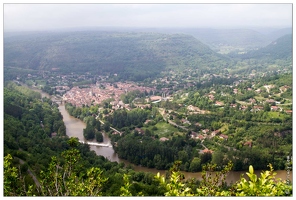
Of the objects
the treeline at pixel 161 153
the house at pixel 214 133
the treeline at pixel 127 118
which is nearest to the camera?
the treeline at pixel 161 153

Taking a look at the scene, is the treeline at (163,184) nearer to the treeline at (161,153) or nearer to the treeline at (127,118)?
the treeline at (161,153)

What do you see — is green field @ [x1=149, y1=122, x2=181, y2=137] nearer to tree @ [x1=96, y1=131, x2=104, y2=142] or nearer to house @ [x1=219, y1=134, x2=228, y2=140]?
house @ [x1=219, y1=134, x2=228, y2=140]

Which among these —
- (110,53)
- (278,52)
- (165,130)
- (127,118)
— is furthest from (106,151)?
(278,52)

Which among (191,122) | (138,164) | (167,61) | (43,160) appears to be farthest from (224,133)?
(167,61)

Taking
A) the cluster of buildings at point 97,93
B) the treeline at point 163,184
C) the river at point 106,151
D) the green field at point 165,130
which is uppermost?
the treeline at point 163,184

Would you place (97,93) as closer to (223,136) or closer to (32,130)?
(32,130)

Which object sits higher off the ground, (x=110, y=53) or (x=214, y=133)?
(x=110, y=53)

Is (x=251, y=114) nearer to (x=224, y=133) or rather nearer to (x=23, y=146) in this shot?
(x=224, y=133)

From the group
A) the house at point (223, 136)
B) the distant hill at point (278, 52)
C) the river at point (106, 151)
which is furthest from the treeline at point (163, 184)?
the distant hill at point (278, 52)

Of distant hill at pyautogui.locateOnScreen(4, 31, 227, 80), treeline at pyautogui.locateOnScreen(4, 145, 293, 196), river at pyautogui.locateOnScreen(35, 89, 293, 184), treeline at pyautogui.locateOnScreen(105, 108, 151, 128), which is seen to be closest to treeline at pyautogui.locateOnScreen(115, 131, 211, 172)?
river at pyautogui.locateOnScreen(35, 89, 293, 184)
